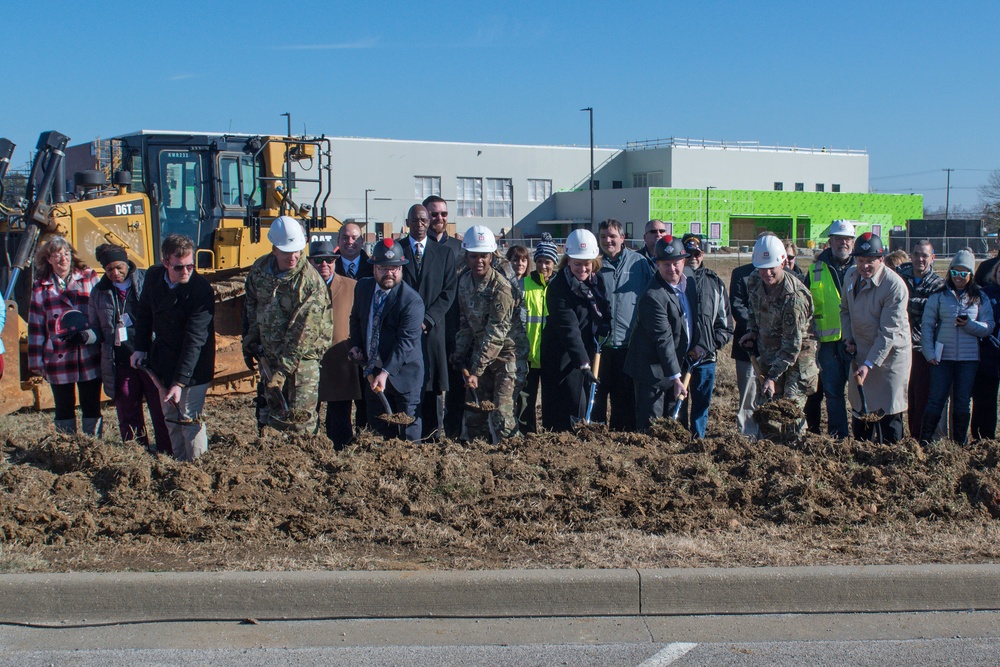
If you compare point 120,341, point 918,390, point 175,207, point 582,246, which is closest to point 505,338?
point 582,246

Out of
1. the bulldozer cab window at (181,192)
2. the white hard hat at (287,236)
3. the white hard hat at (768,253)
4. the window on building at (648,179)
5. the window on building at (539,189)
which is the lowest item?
the white hard hat at (768,253)

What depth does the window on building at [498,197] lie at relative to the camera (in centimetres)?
7550

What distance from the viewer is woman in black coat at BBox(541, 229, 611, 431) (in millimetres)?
7789

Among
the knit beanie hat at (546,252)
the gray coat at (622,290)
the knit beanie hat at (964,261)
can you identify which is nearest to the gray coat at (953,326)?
the knit beanie hat at (964,261)

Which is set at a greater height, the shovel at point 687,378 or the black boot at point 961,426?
the shovel at point 687,378

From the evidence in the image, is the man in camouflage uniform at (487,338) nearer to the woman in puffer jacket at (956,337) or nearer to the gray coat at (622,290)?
the gray coat at (622,290)

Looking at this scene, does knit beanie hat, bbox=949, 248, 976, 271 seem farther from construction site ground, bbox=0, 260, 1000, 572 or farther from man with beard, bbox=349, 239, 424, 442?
man with beard, bbox=349, 239, 424, 442

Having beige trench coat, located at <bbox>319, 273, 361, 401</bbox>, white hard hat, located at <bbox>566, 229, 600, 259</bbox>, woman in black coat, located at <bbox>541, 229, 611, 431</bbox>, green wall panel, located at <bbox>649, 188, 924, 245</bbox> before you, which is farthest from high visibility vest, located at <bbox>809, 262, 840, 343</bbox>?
green wall panel, located at <bbox>649, 188, 924, 245</bbox>

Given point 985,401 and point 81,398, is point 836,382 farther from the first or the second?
point 81,398

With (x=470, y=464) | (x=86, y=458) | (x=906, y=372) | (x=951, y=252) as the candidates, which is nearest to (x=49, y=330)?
(x=86, y=458)

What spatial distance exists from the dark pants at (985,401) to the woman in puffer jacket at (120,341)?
6412 mm

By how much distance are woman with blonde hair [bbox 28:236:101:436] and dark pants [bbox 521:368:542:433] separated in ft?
11.1

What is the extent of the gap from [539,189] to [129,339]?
70893 millimetres

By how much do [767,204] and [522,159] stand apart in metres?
18.7
